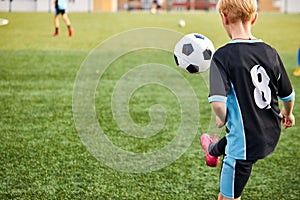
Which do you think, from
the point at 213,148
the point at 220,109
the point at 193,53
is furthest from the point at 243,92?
the point at 193,53

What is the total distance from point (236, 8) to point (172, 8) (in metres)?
76.1

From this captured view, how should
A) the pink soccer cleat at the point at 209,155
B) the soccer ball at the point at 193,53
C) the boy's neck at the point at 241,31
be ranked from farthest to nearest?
1. the soccer ball at the point at 193,53
2. the pink soccer cleat at the point at 209,155
3. the boy's neck at the point at 241,31

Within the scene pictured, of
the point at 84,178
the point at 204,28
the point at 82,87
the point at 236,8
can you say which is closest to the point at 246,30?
the point at 236,8

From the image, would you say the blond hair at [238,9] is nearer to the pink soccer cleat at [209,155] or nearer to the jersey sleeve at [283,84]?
the jersey sleeve at [283,84]

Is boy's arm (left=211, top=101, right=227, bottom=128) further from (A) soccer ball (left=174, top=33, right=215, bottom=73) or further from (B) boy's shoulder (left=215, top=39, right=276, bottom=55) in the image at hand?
(A) soccer ball (left=174, top=33, right=215, bottom=73)

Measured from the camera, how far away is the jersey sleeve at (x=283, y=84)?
2.14m

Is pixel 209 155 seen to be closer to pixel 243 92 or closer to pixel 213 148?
pixel 213 148

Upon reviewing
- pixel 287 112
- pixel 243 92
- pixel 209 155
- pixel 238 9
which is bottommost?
pixel 209 155

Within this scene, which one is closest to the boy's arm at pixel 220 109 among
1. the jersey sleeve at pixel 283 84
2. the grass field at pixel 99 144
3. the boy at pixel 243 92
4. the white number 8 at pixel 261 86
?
the boy at pixel 243 92

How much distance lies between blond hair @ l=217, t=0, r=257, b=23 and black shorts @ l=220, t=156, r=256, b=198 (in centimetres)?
59

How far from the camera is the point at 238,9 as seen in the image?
6.84 ft

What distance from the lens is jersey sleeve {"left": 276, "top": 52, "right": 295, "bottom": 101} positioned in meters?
2.14

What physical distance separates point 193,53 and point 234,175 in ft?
2.42

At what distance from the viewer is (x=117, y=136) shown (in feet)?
14.0
